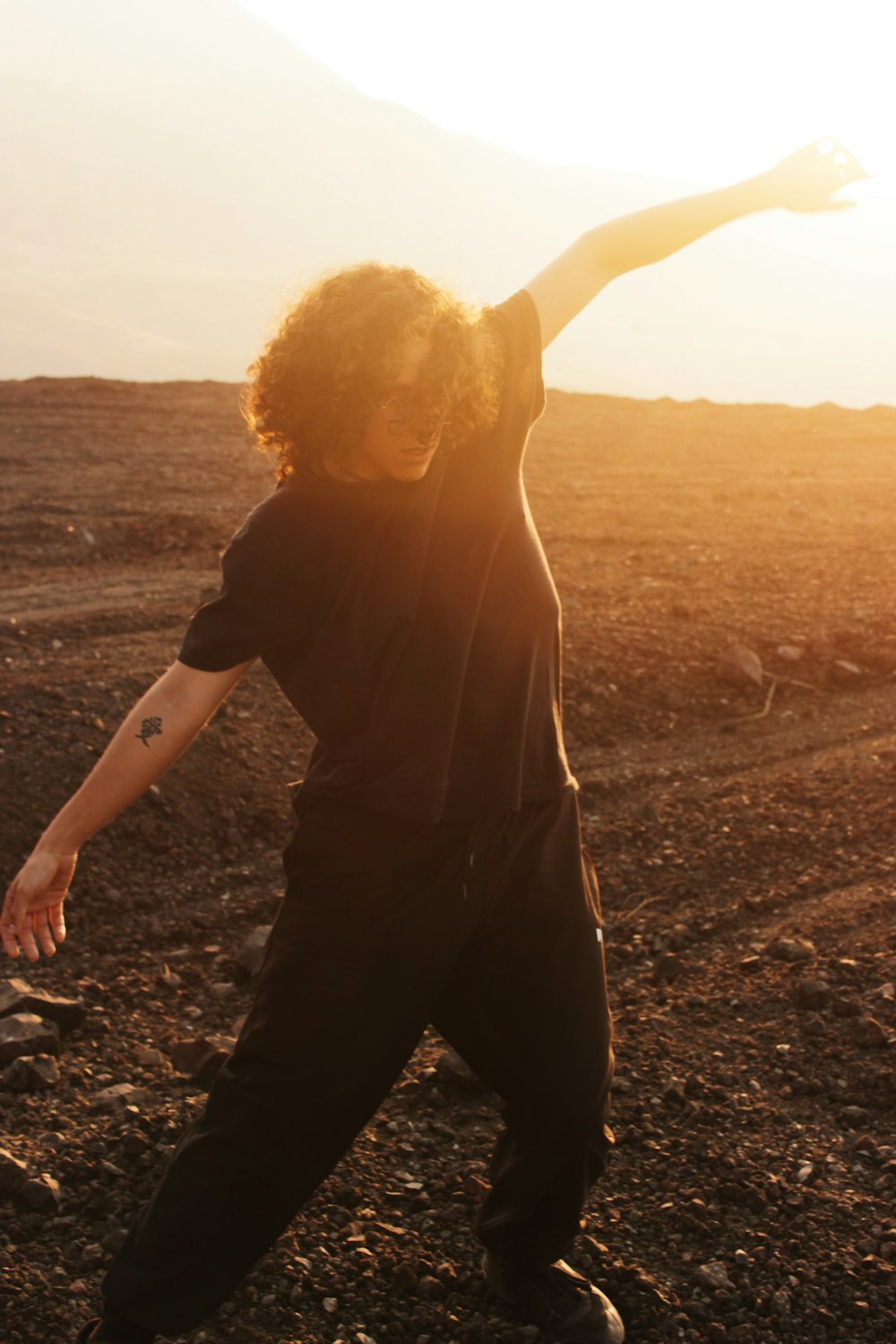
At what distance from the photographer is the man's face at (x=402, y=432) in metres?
1.97

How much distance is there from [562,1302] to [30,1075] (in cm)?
142

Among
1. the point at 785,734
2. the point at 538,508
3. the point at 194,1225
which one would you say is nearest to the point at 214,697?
the point at 194,1225

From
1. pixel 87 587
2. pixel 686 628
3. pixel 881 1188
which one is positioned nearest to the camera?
pixel 881 1188

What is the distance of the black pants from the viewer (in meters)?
2.05

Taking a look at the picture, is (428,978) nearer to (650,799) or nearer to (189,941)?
(189,941)

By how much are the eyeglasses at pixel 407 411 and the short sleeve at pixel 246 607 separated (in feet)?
0.71

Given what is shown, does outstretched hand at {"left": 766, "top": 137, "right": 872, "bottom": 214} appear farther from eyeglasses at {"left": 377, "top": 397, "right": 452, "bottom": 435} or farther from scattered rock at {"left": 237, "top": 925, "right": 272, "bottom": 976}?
scattered rock at {"left": 237, "top": 925, "right": 272, "bottom": 976}

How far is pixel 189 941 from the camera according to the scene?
405 centimetres

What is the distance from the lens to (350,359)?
1.95 metres

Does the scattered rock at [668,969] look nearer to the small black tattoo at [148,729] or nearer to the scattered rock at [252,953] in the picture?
the scattered rock at [252,953]

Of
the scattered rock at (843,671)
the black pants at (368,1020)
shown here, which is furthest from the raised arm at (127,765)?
Result: the scattered rock at (843,671)

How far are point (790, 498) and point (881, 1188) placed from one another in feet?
27.5

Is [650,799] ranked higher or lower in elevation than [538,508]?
lower

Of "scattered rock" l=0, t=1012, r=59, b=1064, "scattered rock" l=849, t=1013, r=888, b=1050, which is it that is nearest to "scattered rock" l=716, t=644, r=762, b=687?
"scattered rock" l=849, t=1013, r=888, b=1050
